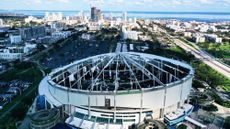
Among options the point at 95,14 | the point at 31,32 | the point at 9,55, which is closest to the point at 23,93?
the point at 9,55

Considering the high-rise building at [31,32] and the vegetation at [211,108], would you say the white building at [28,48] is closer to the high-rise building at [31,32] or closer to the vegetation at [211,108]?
the high-rise building at [31,32]

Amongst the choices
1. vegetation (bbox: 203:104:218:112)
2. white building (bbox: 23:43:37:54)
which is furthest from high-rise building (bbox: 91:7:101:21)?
vegetation (bbox: 203:104:218:112)

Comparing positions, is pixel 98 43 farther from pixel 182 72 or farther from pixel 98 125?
pixel 98 125

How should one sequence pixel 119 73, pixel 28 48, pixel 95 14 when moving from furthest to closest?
1. pixel 95 14
2. pixel 28 48
3. pixel 119 73

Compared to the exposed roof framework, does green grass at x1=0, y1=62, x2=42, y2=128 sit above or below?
below

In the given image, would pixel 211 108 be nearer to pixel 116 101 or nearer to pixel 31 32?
pixel 116 101

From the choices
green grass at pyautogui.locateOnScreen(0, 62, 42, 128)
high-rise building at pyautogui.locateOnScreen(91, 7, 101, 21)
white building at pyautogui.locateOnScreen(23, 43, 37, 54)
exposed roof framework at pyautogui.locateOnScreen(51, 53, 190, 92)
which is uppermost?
high-rise building at pyautogui.locateOnScreen(91, 7, 101, 21)

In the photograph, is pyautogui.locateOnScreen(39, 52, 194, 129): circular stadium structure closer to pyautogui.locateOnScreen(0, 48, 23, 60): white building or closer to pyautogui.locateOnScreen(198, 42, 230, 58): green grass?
pyautogui.locateOnScreen(0, 48, 23, 60): white building

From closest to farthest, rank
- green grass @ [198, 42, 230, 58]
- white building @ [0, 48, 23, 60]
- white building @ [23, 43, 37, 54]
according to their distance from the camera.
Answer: white building @ [0, 48, 23, 60] → white building @ [23, 43, 37, 54] → green grass @ [198, 42, 230, 58]

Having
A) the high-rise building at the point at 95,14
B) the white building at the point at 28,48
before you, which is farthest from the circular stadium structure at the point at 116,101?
the high-rise building at the point at 95,14
